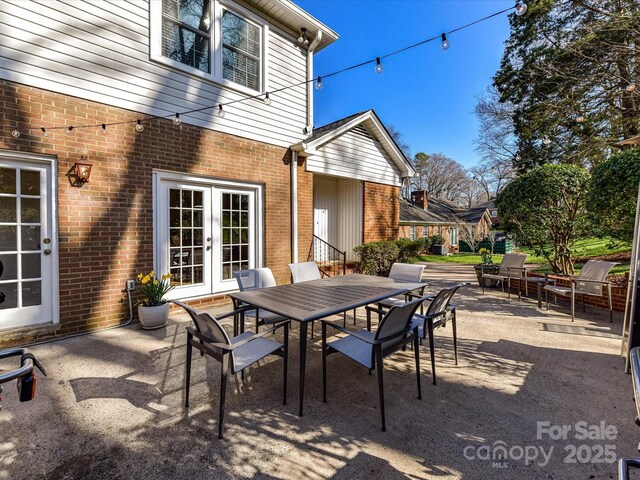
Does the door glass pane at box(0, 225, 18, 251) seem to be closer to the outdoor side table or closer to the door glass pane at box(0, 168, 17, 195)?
the door glass pane at box(0, 168, 17, 195)

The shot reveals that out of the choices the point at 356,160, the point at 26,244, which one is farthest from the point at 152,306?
the point at 356,160

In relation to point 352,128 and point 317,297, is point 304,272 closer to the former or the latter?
point 317,297

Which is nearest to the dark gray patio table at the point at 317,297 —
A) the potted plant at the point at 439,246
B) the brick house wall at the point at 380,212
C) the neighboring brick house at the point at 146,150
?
the neighboring brick house at the point at 146,150

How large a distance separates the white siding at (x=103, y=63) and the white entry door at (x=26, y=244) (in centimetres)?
83

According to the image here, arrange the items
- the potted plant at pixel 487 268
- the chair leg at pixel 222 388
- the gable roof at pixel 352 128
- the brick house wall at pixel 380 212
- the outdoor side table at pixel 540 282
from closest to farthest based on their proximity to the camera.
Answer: the chair leg at pixel 222 388, the outdoor side table at pixel 540 282, the gable roof at pixel 352 128, the potted plant at pixel 487 268, the brick house wall at pixel 380 212

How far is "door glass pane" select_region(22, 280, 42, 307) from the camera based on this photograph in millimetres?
4293

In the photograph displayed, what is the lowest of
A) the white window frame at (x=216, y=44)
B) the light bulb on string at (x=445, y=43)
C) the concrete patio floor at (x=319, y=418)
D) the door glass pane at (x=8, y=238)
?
the concrete patio floor at (x=319, y=418)

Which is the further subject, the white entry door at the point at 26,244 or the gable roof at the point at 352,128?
the gable roof at the point at 352,128

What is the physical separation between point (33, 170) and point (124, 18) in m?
2.80

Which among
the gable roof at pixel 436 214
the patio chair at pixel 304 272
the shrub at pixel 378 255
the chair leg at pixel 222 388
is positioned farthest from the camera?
the gable roof at pixel 436 214

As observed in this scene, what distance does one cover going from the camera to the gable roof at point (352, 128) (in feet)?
24.2

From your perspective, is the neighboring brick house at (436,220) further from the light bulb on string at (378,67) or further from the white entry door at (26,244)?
the white entry door at (26,244)

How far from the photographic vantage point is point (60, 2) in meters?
4.36

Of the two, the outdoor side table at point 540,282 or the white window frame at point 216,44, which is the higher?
the white window frame at point 216,44
